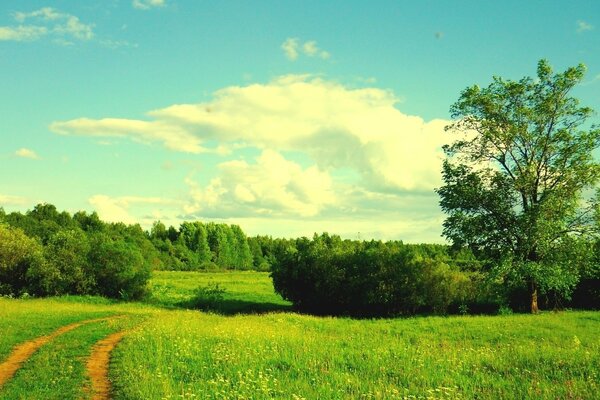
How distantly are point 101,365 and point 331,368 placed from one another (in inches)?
322

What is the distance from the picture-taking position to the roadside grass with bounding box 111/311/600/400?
14.2m

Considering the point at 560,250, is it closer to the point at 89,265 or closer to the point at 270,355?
the point at 270,355

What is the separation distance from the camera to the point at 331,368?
17.4 metres

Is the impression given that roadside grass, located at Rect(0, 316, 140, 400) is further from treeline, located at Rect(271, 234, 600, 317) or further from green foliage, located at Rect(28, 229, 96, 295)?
green foliage, located at Rect(28, 229, 96, 295)

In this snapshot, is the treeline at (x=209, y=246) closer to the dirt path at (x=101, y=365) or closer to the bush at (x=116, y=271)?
the bush at (x=116, y=271)

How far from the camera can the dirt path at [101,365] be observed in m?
14.8

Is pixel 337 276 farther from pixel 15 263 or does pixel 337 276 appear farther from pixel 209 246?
pixel 209 246

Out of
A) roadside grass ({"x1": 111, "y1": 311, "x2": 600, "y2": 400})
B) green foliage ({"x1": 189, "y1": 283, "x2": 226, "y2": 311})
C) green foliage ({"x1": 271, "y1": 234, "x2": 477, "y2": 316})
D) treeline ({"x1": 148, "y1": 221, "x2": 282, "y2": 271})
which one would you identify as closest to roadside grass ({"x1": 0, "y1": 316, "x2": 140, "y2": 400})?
roadside grass ({"x1": 111, "y1": 311, "x2": 600, "y2": 400})

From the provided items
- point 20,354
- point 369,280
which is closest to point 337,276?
point 369,280

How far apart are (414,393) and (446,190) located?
31.6m

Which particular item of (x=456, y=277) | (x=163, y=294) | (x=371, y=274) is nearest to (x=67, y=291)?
(x=163, y=294)

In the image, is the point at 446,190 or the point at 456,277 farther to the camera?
the point at 456,277

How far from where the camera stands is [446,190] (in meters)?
43.8

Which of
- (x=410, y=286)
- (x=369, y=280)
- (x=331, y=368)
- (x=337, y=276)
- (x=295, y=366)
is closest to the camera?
(x=331, y=368)
